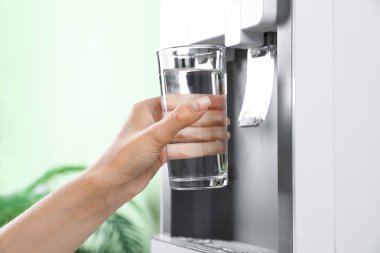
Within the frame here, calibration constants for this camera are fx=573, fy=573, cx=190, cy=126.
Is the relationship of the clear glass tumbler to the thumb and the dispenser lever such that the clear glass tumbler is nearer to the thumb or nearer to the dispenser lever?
the thumb

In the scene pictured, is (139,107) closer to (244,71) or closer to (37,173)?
(244,71)

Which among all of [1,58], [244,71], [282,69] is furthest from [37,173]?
[282,69]

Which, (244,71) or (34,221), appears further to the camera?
(244,71)

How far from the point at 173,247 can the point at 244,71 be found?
14.9 inches

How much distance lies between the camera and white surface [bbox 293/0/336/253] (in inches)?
35.4

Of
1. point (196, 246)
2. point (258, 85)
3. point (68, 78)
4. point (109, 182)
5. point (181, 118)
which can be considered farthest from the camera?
point (68, 78)

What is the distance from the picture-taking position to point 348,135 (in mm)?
958

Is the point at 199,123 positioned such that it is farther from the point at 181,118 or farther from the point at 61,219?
Answer: the point at 61,219

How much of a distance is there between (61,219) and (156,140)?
238 mm

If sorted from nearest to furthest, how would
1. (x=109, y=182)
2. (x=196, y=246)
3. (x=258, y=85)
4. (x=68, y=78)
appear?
1. (x=109, y=182)
2. (x=258, y=85)
3. (x=196, y=246)
4. (x=68, y=78)

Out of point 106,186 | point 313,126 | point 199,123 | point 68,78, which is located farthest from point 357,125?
point 68,78

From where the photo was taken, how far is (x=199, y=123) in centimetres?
78

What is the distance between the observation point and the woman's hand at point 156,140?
0.74 m

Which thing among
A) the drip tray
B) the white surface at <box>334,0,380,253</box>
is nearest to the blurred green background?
the drip tray
